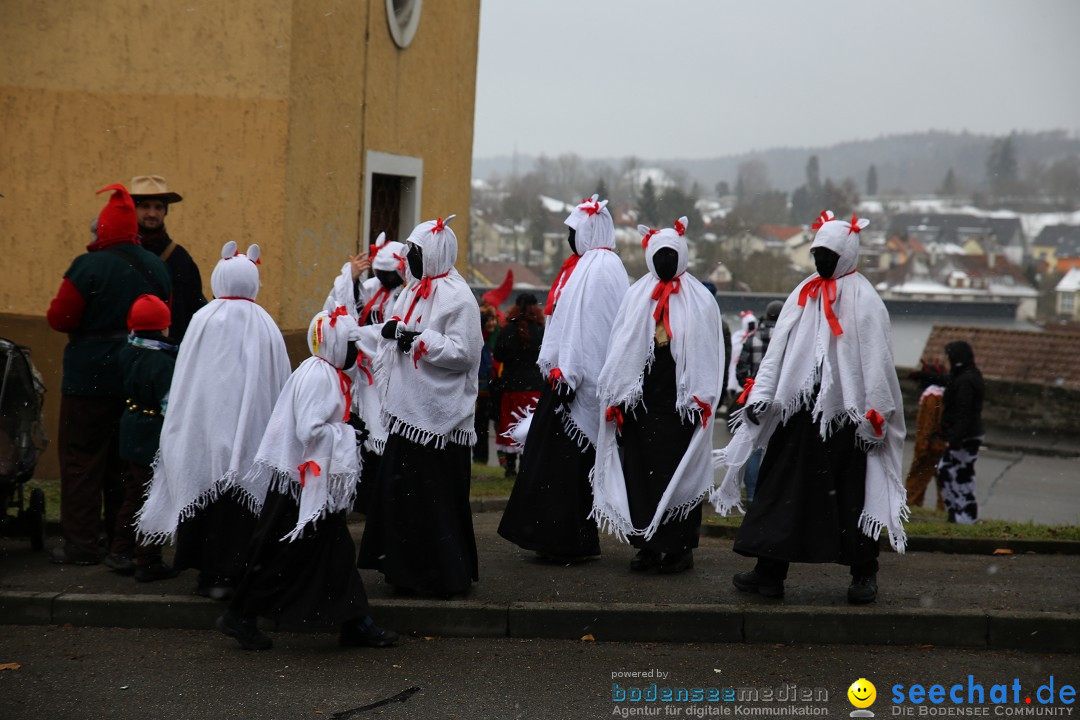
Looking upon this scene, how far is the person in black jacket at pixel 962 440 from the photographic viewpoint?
1193 cm

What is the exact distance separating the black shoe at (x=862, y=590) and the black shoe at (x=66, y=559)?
15.0 ft

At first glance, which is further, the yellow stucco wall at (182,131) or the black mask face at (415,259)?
the yellow stucco wall at (182,131)

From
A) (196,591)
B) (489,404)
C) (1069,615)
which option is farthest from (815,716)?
(489,404)

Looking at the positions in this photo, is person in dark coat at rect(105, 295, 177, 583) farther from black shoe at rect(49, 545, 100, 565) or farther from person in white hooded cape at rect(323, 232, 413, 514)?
person in white hooded cape at rect(323, 232, 413, 514)

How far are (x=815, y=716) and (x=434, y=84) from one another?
991 cm

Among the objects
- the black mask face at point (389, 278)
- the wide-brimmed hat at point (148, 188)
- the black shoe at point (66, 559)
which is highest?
the wide-brimmed hat at point (148, 188)

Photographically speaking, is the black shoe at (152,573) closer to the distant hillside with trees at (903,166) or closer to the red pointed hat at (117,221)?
the red pointed hat at (117,221)

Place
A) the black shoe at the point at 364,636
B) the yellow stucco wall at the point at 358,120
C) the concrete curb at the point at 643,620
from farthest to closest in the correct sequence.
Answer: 1. the yellow stucco wall at the point at 358,120
2. the concrete curb at the point at 643,620
3. the black shoe at the point at 364,636

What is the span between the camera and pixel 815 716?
5.48 metres

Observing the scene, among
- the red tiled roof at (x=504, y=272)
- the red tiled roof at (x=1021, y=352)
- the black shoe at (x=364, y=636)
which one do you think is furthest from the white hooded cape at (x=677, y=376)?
the red tiled roof at (x=504, y=272)

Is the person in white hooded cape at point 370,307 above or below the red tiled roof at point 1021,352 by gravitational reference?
above

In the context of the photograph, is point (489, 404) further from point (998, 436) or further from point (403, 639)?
point (998, 436)

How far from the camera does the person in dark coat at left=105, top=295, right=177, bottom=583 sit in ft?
23.8

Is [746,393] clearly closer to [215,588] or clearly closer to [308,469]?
[308,469]
